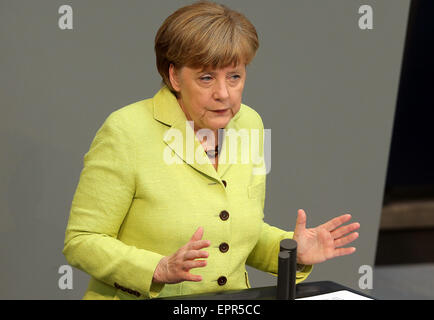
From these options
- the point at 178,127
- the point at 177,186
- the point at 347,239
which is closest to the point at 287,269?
the point at 347,239

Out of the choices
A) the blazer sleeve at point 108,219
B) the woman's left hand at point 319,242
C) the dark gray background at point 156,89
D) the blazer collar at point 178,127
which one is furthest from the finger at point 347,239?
the dark gray background at point 156,89

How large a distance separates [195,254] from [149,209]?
0.31 meters

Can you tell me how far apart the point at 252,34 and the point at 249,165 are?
0.38m

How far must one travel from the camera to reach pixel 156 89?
2.62m

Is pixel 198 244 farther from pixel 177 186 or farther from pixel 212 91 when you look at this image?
pixel 212 91

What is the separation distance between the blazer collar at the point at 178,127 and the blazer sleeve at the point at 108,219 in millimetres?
112

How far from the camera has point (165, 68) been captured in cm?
183

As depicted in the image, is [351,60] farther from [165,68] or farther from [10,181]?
[10,181]

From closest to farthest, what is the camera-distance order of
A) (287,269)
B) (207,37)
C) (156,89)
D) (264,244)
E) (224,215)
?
(287,269) → (207,37) → (224,215) → (264,244) → (156,89)

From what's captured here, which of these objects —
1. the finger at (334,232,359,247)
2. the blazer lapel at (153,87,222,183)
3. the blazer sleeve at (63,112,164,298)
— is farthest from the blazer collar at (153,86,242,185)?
the finger at (334,232,359,247)

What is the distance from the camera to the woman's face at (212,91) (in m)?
1.74

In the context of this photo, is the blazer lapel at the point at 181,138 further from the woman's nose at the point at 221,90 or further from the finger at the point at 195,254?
the finger at the point at 195,254
